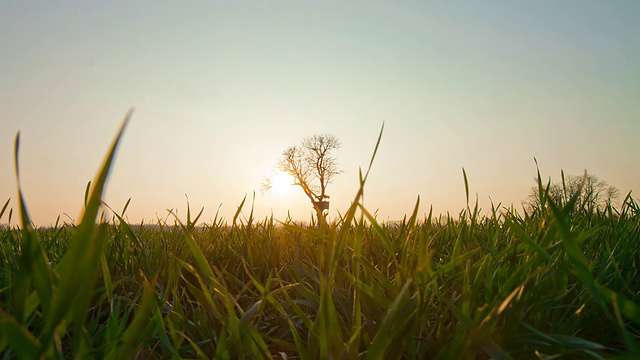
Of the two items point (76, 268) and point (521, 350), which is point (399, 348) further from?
point (76, 268)

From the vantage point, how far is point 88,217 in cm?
61

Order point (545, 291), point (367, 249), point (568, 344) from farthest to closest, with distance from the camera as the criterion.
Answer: point (367, 249), point (545, 291), point (568, 344)

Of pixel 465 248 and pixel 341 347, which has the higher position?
pixel 465 248

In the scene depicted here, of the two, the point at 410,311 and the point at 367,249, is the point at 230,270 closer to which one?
the point at 367,249

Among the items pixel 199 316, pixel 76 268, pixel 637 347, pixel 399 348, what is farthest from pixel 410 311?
pixel 76 268

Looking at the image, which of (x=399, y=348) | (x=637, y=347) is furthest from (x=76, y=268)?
(x=637, y=347)

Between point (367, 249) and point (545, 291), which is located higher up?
point (367, 249)

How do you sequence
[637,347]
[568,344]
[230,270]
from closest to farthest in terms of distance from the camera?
[637,347] → [568,344] → [230,270]

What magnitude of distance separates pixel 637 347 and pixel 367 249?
5.26 ft

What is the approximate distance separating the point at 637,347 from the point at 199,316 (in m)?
1.03

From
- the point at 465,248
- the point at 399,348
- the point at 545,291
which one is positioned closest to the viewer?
the point at 399,348

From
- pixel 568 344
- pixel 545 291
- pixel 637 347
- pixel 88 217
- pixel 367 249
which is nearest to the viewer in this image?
pixel 88 217

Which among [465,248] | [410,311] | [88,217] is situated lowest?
[410,311]

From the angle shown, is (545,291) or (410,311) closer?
(410,311)
